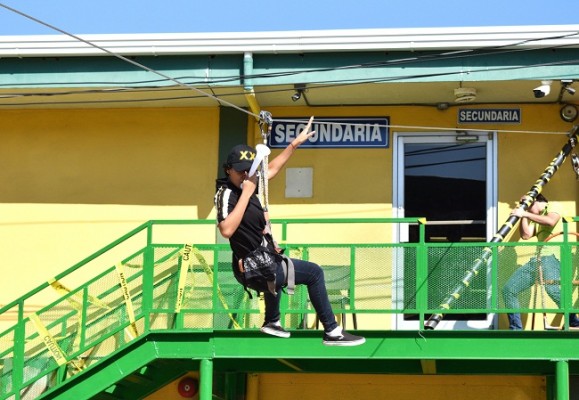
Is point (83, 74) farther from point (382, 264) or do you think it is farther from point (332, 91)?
point (382, 264)

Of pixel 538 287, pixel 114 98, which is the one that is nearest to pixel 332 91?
pixel 114 98

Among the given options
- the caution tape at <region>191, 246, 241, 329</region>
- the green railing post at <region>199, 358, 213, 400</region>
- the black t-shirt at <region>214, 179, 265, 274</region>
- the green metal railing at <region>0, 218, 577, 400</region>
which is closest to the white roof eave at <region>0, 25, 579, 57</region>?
the green metal railing at <region>0, 218, 577, 400</region>

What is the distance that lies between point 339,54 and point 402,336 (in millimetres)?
3817

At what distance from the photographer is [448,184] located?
1570 cm

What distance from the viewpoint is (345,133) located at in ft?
52.3

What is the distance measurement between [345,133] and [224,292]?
3.31 metres

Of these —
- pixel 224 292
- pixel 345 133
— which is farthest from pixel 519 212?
pixel 224 292

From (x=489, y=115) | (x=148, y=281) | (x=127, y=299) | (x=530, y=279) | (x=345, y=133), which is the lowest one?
(x=127, y=299)

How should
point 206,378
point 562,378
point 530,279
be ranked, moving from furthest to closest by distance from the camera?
point 206,378, point 530,279, point 562,378

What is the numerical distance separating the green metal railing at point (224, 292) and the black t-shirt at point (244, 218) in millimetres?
2767

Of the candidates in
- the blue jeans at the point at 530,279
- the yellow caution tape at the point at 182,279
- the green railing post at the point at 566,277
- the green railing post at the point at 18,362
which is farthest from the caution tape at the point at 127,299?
the green railing post at the point at 566,277

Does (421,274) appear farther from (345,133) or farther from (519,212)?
(345,133)

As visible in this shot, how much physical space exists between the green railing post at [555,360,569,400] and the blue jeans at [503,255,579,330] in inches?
24.8

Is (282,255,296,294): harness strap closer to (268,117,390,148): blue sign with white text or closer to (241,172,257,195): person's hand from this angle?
(241,172,257,195): person's hand
